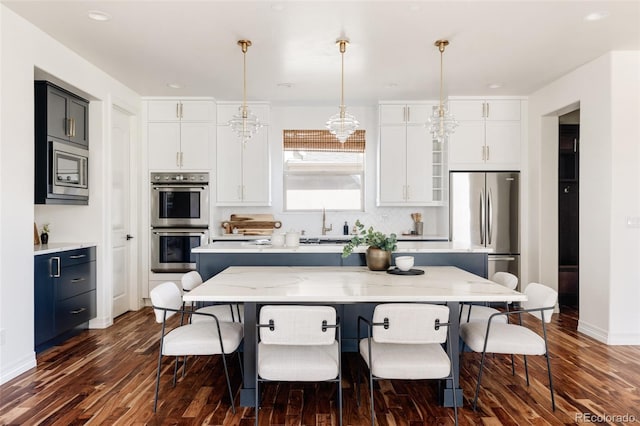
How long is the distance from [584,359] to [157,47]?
14.8 ft

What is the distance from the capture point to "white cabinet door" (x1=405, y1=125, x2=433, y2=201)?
5848 mm

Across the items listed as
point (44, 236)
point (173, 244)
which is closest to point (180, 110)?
point (173, 244)

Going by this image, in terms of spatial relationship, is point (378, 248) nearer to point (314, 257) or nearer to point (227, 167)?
point (314, 257)

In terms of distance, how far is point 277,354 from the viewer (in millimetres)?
2498

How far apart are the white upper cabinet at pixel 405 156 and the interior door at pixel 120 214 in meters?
3.17

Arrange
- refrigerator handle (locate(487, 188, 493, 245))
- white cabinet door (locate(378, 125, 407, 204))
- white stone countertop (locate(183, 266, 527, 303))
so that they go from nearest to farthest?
white stone countertop (locate(183, 266, 527, 303)) < refrigerator handle (locate(487, 188, 493, 245)) < white cabinet door (locate(378, 125, 407, 204))

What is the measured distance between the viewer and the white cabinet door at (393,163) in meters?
5.84

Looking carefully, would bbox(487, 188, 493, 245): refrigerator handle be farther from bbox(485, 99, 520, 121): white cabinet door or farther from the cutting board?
the cutting board

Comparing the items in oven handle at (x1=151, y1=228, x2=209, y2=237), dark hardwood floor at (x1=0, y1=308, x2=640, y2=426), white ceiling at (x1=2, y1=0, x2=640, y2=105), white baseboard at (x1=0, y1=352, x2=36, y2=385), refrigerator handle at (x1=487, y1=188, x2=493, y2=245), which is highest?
white ceiling at (x1=2, y1=0, x2=640, y2=105)

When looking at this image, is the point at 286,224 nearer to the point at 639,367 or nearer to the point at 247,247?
the point at 247,247

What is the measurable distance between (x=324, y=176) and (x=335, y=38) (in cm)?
280

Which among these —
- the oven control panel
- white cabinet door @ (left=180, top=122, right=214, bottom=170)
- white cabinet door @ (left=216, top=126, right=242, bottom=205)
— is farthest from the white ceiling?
the oven control panel

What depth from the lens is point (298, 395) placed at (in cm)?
294

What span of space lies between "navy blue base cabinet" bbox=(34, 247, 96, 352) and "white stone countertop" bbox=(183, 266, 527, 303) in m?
1.64
